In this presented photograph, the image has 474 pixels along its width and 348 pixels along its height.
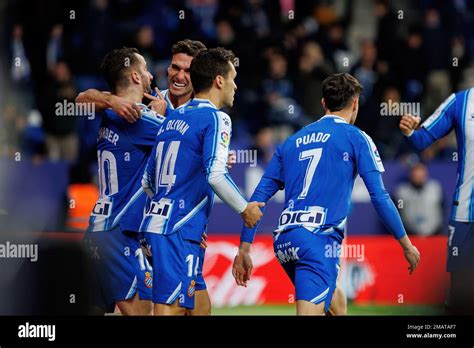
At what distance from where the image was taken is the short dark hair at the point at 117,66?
755 centimetres

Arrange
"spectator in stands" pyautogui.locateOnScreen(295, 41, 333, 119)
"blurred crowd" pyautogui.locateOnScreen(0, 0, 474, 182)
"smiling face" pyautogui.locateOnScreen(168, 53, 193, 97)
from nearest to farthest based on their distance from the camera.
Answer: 1. "smiling face" pyautogui.locateOnScreen(168, 53, 193, 97)
2. "blurred crowd" pyautogui.locateOnScreen(0, 0, 474, 182)
3. "spectator in stands" pyautogui.locateOnScreen(295, 41, 333, 119)

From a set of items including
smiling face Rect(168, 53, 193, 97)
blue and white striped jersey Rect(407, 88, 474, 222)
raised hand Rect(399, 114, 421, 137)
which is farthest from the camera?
smiling face Rect(168, 53, 193, 97)

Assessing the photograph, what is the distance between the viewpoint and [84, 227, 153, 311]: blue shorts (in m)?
7.38

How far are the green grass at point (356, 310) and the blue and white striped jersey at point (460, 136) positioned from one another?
10.2 feet

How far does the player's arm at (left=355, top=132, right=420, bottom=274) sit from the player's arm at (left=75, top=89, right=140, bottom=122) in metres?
1.60

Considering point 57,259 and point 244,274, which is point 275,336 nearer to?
point 244,274

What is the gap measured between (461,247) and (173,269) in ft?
6.98

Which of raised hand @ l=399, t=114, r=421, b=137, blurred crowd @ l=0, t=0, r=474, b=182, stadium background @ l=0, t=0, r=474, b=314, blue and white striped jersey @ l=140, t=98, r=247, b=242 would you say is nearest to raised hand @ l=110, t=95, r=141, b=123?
blue and white striped jersey @ l=140, t=98, r=247, b=242

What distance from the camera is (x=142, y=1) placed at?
45.5 ft

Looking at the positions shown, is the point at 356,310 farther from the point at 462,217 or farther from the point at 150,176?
the point at 150,176

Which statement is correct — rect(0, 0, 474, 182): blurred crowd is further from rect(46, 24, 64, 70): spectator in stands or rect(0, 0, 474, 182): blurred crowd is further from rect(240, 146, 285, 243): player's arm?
rect(240, 146, 285, 243): player's arm

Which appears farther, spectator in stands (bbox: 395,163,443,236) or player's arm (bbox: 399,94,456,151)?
spectator in stands (bbox: 395,163,443,236)

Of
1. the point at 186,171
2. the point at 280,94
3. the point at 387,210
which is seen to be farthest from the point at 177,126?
the point at 280,94

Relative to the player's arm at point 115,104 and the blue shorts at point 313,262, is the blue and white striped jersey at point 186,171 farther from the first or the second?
the player's arm at point 115,104
